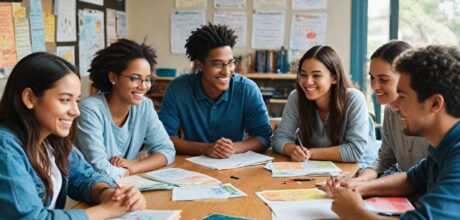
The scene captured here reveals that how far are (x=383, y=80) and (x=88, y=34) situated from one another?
8.58ft

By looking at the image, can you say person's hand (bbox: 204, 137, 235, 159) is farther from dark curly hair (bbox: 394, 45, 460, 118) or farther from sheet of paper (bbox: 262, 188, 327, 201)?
dark curly hair (bbox: 394, 45, 460, 118)

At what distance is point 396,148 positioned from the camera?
6.52 feet

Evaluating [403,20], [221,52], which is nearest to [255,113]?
[221,52]

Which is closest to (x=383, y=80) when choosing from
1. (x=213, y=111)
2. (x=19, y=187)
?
(x=213, y=111)

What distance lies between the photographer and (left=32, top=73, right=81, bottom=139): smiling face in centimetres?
132

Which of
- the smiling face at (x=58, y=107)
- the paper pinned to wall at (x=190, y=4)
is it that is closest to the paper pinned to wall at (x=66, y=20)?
the paper pinned to wall at (x=190, y=4)

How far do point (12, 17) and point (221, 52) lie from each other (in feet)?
4.04

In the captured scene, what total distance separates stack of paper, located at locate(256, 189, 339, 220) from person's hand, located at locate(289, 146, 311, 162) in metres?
0.45

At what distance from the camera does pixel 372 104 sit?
473 centimetres

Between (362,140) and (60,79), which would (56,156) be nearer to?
(60,79)

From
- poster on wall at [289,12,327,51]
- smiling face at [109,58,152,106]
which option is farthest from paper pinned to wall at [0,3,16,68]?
poster on wall at [289,12,327,51]

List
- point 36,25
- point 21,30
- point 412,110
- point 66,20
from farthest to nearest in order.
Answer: point 66,20 < point 36,25 < point 21,30 < point 412,110

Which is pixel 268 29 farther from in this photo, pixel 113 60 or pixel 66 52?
pixel 113 60

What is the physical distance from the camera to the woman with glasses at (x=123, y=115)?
1931 millimetres
